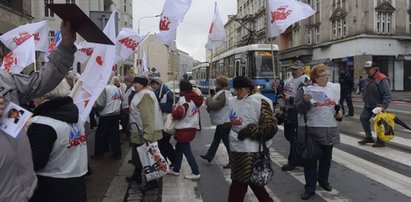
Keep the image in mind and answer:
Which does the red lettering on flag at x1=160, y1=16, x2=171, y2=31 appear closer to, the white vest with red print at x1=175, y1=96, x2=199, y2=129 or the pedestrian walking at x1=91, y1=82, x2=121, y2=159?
the white vest with red print at x1=175, y1=96, x2=199, y2=129

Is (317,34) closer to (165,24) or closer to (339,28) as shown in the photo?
(339,28)

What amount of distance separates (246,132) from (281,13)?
443 cm

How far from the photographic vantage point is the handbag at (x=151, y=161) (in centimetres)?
562

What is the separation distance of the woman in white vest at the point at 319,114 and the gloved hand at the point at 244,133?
1.40 m

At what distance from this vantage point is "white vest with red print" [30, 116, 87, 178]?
111 inches

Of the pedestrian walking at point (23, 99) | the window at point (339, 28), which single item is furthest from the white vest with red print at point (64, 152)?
the window at point (339, 28)

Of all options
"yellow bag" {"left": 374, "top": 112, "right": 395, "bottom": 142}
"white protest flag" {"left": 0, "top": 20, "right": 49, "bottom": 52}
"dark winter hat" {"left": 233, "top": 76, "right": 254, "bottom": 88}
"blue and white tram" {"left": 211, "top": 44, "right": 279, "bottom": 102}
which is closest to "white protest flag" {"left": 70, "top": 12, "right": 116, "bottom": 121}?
"dark winter hat" {"left": 233, "top": 76, "right": 254, "bottom": 88}

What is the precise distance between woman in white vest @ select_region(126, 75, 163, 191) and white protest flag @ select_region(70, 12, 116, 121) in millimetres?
2119

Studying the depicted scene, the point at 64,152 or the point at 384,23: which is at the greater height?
the point at 384,23

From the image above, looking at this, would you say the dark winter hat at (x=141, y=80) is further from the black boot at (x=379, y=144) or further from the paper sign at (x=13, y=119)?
the black boot at (x=379, y=144)

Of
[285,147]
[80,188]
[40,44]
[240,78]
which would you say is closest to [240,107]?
[240,78]

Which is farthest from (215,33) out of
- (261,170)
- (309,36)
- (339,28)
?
(309,36)

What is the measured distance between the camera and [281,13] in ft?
26.2

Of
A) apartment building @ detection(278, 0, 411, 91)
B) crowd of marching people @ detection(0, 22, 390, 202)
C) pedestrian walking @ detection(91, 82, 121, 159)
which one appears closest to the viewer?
crowd of marching people @ detection(0, 22, 390, 202)
